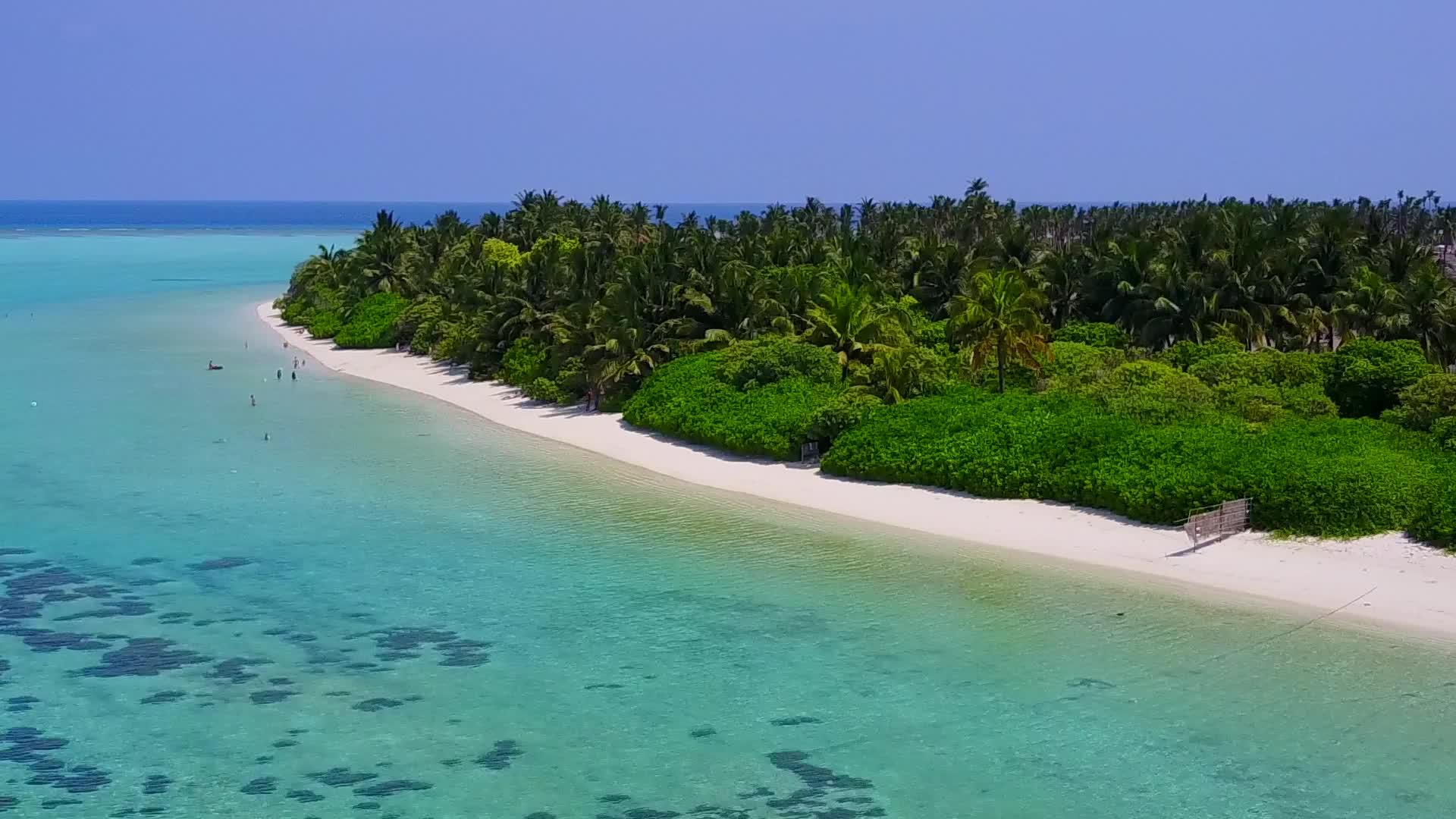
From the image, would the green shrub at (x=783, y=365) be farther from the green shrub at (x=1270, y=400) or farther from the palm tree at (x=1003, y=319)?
the green shrub at (x=1270, y=400)

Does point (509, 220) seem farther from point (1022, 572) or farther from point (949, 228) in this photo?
point (1022, 572)

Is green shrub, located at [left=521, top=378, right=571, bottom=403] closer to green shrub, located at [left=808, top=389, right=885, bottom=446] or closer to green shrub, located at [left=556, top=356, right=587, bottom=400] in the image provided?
green shrub, located at [left=556, top=356, right=587, bottom=400]

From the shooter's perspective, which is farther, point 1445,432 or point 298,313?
point 298,313

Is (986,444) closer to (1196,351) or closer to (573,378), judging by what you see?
(1196,351)

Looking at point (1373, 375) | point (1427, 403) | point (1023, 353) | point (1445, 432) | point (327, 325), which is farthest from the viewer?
point (327, 325)

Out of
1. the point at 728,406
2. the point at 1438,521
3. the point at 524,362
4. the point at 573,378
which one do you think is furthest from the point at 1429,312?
the point at 524,362

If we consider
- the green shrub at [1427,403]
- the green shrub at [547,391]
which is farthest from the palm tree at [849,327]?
the green shrub at [1427,403]

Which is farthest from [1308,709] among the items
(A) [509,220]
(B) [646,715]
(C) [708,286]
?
(A) [509,220]

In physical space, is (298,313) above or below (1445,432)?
below
